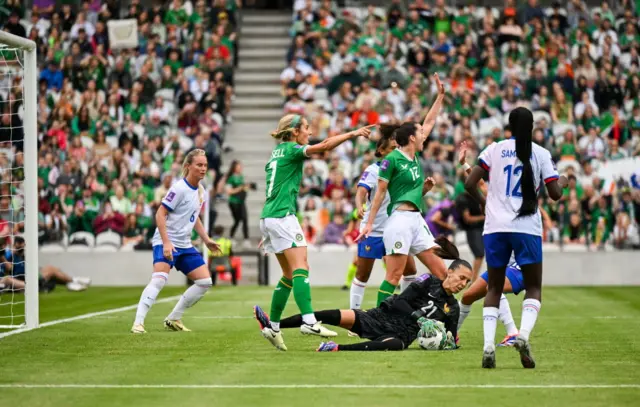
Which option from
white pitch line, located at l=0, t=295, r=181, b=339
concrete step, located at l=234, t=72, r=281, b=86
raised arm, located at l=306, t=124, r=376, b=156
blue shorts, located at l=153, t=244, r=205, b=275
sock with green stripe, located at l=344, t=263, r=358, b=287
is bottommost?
sock with green stripe, located at l=344, t=263, r=358, b=287

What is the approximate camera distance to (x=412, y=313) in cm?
1159

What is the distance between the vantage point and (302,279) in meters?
11.6

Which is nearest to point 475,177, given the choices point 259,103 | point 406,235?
point 406,235

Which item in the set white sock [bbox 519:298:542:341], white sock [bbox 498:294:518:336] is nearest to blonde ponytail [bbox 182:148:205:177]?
white sock [bbox 498:294:518:336]

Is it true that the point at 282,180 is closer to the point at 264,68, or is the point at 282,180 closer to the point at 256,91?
the point at 256,91

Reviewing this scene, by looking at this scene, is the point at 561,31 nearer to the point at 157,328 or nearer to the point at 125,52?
the point at 125,52

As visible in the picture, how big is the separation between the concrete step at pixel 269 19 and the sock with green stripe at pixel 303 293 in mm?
25212

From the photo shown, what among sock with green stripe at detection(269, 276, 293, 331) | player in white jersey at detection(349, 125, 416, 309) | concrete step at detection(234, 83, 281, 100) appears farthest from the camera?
concrete step at detection(234, 83, 281, 100)

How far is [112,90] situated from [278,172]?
2063 centimetres

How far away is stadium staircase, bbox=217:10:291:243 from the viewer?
3056 centimetres

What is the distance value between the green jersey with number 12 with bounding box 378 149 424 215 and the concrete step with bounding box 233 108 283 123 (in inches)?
770

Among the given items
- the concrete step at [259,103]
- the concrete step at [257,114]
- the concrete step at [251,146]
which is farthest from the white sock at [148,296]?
the concrete step at [259,103]

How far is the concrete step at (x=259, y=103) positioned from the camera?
33125 millimetres

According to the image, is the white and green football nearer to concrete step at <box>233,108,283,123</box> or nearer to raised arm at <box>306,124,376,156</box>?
raised arm at <box>306,124,376,156</box>
